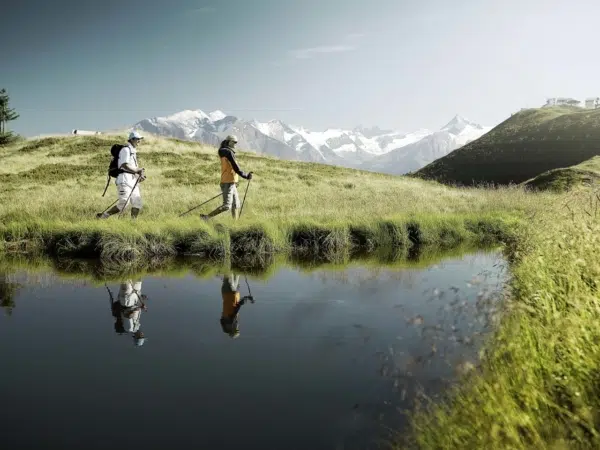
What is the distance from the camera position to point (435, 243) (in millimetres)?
17219

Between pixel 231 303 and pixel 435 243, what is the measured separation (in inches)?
367

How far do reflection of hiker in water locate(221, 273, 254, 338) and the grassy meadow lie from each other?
5.24 feet

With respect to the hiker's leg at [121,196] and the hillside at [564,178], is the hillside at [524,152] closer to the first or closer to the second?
the hillside at [564,178]

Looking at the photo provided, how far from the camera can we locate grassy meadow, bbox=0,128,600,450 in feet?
12.8

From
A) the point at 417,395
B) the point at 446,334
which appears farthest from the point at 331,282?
the point at 417,395

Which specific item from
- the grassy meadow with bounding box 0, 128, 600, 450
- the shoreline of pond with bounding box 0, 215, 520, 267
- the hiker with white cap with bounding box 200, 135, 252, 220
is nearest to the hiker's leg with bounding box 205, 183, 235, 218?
the hiker with white cap with bounding box 200, 135, 252, 220

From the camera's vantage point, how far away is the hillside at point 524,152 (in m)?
86.9

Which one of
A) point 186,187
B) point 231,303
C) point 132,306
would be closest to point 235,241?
point 231,303

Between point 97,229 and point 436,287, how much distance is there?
9.51 meters

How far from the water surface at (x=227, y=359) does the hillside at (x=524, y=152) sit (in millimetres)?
74342

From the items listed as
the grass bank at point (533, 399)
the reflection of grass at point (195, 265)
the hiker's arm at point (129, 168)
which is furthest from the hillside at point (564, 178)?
the grass bank at point (533, 399)

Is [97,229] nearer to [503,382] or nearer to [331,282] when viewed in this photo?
[331,282]

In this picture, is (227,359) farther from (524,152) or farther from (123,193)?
(524,152)

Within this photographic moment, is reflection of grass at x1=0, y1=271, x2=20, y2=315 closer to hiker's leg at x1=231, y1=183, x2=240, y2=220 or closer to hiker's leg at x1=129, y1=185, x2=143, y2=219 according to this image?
hiker's leg at x1=129, y1=185, x2=143, y2=219
